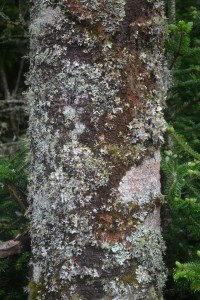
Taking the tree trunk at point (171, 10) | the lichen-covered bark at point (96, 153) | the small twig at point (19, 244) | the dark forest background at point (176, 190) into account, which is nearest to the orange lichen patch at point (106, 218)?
the lichen-covered bark at point (96, 153)

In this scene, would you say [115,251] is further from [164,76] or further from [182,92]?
[182,92]

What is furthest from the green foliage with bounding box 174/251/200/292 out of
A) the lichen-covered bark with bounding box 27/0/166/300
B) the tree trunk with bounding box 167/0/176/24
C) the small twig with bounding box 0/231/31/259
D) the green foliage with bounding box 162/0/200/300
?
the tree trunk with bounding box 167/0/176/24

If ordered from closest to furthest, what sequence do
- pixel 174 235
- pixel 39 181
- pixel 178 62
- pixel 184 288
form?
pixel 39 181 → pixel 184 288 → pixel 174 235 → pixel 178 62

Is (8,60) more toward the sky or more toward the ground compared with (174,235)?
more toward the ground

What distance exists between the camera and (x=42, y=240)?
2084 millimetres

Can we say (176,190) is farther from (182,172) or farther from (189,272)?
(189,272)

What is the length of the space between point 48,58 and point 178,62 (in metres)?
0.89

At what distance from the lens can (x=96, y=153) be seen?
2.03 metres

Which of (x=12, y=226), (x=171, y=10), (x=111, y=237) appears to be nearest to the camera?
(x=111, y=237)

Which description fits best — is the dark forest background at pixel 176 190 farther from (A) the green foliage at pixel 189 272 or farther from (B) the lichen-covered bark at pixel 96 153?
(B) the lichen-covered bark at pixel 96 153

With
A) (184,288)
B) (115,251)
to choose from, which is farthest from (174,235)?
(115,251)

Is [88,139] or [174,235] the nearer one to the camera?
[88,139]

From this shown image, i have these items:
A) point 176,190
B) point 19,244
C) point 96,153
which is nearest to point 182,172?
point 176,190

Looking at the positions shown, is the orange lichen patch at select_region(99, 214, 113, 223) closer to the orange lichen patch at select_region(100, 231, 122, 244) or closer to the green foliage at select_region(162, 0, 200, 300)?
the orange lichen patch at select_region(100, 231, 122, 244)
